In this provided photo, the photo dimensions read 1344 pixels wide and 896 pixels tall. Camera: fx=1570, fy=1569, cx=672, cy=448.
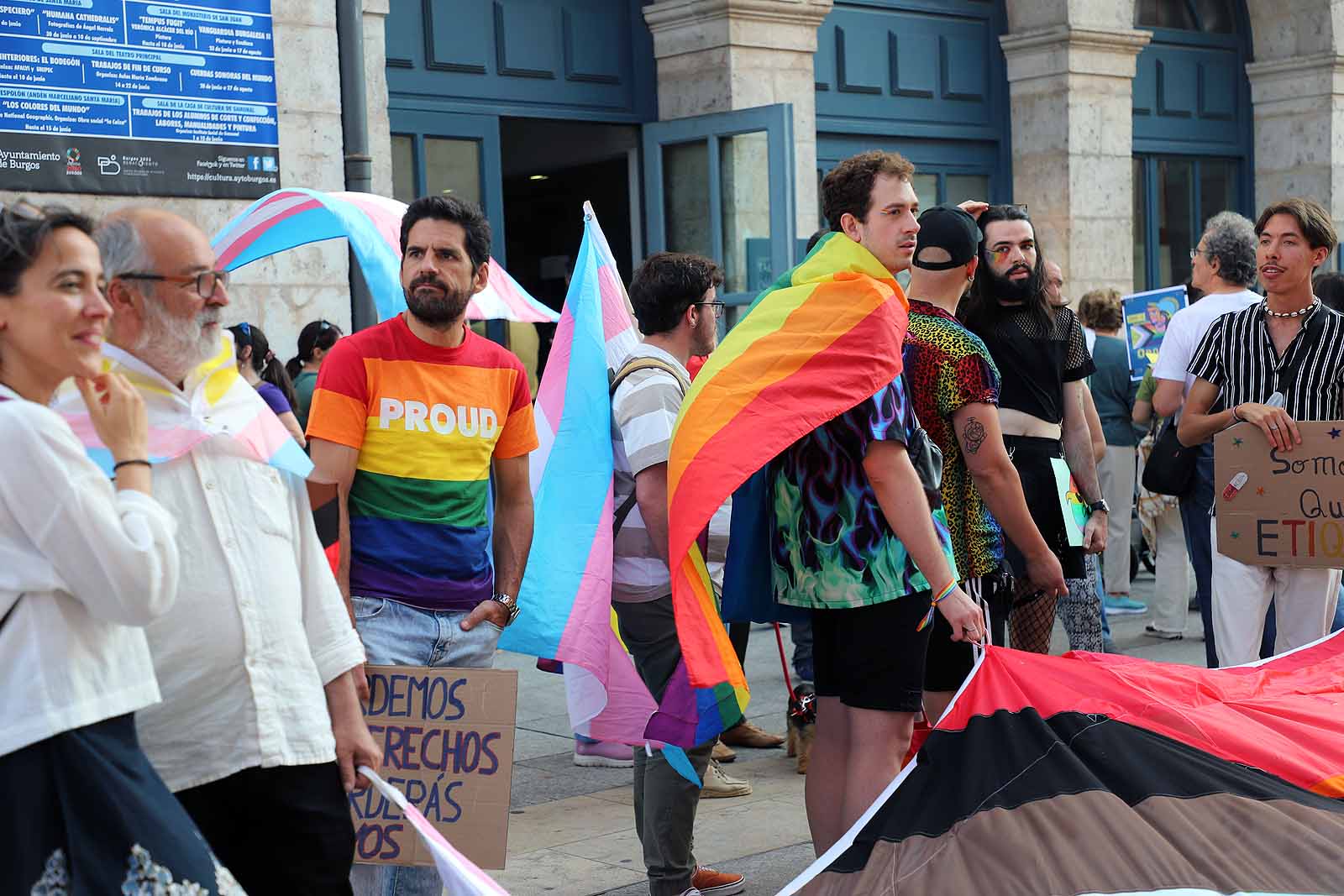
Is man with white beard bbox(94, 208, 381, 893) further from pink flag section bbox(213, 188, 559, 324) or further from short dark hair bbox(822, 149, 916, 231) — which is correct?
pink flag section bbox(213, 188, 559, 324)

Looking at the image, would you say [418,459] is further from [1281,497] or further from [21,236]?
[1281,497]

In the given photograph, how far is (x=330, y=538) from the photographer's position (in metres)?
3.43

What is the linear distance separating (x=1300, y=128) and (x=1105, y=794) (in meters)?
12.7

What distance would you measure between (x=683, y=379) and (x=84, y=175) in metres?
4.67

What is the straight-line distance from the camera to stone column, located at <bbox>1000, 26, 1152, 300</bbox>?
13008mm

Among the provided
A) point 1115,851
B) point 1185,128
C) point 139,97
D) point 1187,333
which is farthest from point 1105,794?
point 1185,128

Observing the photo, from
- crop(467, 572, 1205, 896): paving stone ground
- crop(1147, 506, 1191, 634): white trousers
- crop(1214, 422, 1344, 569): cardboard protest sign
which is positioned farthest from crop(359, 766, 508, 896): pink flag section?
crop(1147, 506, 1191, 634): white trousers

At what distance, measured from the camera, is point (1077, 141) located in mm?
13078

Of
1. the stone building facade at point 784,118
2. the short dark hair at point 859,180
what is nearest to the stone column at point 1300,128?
the stone building facade at point 784,118

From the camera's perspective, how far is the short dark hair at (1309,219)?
5590 millimetres

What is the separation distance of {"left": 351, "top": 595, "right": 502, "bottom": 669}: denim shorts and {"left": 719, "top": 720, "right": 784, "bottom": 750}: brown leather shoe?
9.21 feet

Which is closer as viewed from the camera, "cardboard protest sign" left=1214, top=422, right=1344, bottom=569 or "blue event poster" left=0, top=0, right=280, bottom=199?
"cardboard protest sign" left=1214, top=422, right=1344, bottom=569

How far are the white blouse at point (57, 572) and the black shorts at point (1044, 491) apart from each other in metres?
3.56

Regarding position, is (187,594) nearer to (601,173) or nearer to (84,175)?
(84,175)
